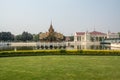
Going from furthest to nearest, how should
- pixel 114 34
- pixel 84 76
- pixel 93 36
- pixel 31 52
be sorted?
pixel 114 34
pixel 93 36
pixel 31 52
pixel 84 76

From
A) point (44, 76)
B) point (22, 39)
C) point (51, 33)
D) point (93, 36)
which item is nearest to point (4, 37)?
point (22, 39)

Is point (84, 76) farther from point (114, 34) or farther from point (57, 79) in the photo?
point (114, 34)

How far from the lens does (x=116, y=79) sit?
1065 cm

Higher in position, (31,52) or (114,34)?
(114,34)

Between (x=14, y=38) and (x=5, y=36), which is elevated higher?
(x=5, y=36)

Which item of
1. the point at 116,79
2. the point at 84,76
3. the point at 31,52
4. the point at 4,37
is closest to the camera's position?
the point at 116,79

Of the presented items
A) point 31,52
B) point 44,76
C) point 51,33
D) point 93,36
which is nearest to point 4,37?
point 51,33

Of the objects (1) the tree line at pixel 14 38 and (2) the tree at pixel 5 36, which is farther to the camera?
(1) the tree line at pixel 14 38

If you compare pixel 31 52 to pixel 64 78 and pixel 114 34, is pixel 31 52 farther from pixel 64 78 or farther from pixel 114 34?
pixel 114 34

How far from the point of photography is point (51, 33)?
6762 centimetres

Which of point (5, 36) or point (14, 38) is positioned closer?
point (5, 36)

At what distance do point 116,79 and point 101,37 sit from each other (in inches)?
3900

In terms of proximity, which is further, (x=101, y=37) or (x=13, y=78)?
(x=101, y=37)

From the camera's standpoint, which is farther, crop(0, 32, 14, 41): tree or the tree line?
the tree line
